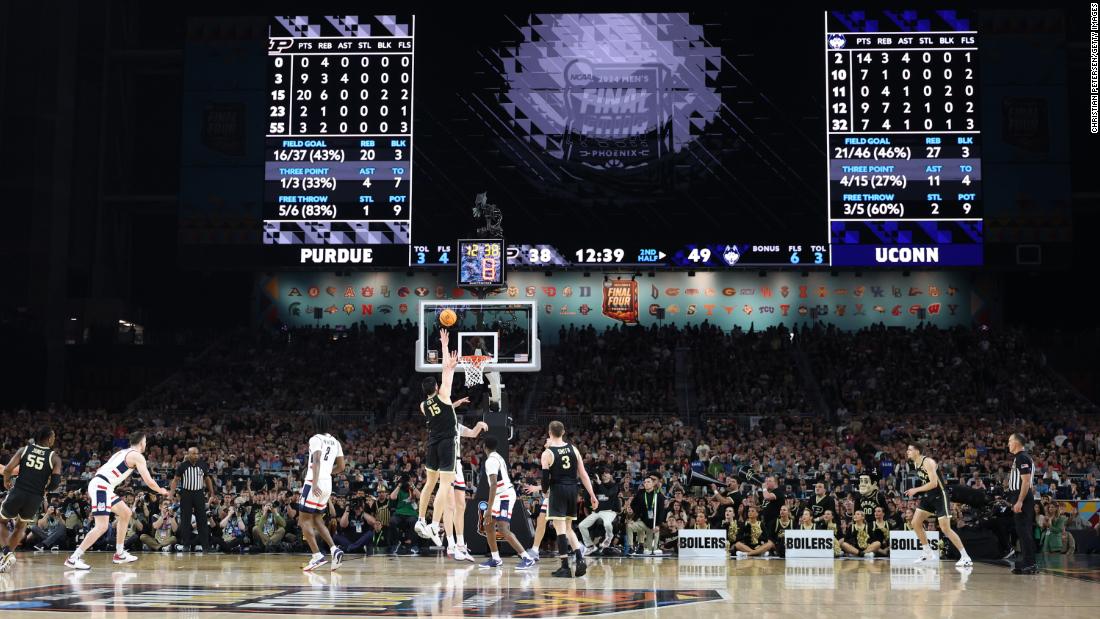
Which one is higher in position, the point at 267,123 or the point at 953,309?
the point at 267,123

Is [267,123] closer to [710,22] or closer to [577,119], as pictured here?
[577,119]

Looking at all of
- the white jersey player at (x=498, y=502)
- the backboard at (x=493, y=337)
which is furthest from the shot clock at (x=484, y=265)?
the white jersey player at (x=498, y=502)

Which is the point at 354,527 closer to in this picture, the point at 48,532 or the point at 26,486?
the point at 48,532

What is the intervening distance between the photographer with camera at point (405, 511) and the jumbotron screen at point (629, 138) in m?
12.8

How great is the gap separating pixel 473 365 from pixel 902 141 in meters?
20.0

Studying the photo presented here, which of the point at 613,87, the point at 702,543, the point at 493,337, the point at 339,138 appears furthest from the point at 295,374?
the point at 702,543

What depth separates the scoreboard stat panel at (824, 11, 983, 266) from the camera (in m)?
31.9

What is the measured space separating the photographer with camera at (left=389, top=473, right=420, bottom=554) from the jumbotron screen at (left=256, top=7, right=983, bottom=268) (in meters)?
12.8

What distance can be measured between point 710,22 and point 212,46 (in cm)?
1564

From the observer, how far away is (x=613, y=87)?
33.3m

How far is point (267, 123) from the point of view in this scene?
3356cm

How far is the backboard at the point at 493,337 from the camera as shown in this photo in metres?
17.8

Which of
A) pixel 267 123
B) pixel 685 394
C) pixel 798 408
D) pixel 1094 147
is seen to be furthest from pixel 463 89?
pixel 1094 147

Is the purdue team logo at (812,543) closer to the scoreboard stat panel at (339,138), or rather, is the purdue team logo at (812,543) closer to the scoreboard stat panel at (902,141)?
the scoreboard stat panel at (902,141)
